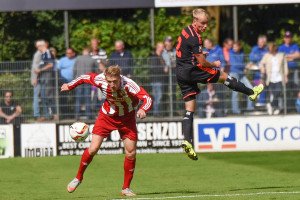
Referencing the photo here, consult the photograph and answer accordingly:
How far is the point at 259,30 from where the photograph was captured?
28672 millimetres

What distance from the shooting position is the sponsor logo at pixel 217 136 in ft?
77.0

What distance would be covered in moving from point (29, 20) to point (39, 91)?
13.8 ft

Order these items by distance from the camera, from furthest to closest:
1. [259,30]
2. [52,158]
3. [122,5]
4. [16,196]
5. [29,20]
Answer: [259,30] → [29,20] → [122,5] → [52,158] → [16,196]

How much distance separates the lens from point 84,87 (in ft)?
76.8

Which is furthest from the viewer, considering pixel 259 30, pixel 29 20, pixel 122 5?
pixel 259 30

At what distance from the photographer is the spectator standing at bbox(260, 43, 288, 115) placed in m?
23.2

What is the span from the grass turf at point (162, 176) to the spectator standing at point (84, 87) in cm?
Result: 127

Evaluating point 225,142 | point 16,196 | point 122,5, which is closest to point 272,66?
point 225,142

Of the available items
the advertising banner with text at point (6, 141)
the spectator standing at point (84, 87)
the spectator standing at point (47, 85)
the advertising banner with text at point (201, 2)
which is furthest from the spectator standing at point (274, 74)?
the advertising banner with text at point (6, 141)

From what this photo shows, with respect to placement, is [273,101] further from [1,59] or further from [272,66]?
[1,59]

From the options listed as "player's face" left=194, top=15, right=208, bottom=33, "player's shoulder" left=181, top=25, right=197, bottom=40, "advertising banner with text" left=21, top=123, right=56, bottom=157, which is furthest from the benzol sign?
"player's face" left=194, top=15, right=208, bottom=33

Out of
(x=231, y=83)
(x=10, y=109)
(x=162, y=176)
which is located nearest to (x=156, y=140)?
(x=10, y=109)

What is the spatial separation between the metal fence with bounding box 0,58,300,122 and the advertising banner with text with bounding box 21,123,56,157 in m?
0.19

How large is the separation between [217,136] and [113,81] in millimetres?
9297
